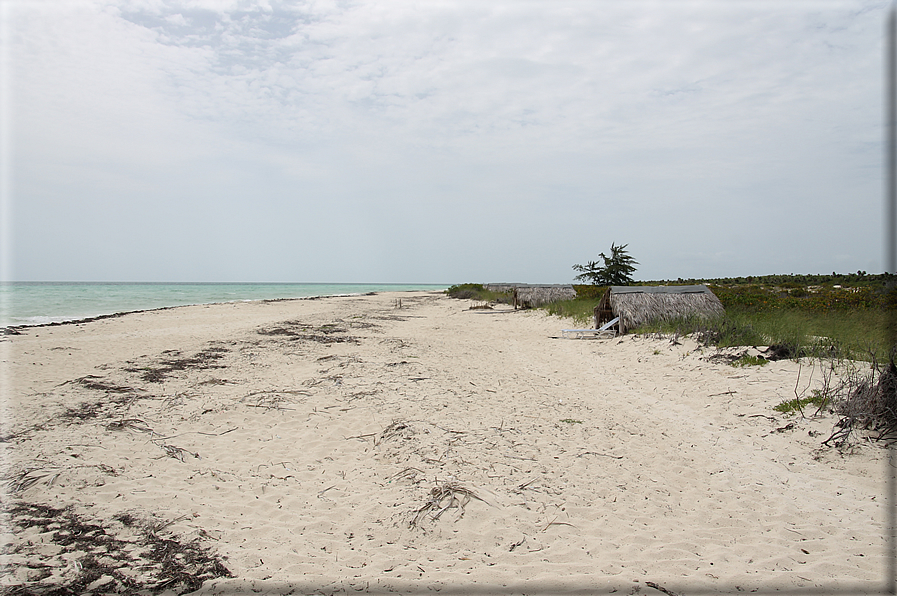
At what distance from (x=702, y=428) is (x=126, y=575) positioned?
19.7 feet

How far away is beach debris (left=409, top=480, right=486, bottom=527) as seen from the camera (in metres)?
3.80

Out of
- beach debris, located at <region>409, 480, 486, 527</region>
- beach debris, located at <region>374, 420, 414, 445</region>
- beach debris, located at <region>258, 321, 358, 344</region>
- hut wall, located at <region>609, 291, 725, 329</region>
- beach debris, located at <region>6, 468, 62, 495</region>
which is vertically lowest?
beach debris, located at <region>409, 480, 486, 527</region>

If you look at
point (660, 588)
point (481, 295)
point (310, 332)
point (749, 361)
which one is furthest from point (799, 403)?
point (481, 295)

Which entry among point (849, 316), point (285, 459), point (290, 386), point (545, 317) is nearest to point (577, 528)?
point (285, 459)

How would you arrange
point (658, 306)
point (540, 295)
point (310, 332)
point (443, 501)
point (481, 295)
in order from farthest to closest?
point (481, 295)
point (540, 295)
point (310, 332)
point (658, 306)
point (443, 501)

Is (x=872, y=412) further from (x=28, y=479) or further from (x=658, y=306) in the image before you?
(x=658, y=306)

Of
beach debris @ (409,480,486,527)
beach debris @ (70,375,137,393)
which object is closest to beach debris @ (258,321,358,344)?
beach debris @ (70,375,137,393)

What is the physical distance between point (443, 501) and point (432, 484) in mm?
365

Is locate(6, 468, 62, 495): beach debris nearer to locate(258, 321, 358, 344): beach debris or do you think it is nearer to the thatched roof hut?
locate(258, 321, 358, 344): beach debris

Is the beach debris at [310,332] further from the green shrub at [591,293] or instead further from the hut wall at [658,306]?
the green shrub at [591,293]

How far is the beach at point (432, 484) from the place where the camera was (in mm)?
3090

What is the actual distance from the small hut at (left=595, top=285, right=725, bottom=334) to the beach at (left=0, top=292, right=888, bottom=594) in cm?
455

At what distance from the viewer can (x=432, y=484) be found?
4.33 meters

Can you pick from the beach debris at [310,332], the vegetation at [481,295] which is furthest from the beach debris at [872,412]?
the vegetation at [481,295]
